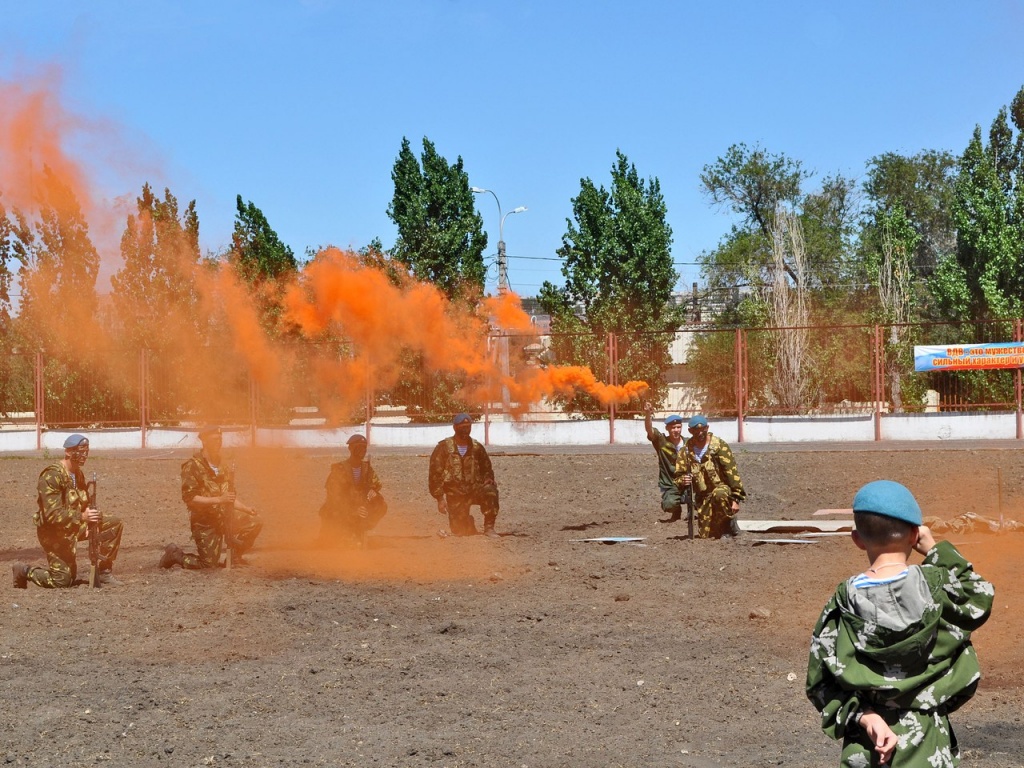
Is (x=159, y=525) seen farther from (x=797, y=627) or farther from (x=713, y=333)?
(x=713, y=333)

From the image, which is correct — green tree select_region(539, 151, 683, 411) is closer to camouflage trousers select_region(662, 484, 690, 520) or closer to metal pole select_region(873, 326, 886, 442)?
metal pole select_region(873, 326, 886, 442)

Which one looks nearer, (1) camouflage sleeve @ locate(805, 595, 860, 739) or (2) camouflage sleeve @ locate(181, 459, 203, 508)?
(1) camouflage sleeve @ locate(805, 595, 860, 739)

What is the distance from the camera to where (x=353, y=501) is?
12.8 m

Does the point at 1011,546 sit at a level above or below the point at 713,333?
below

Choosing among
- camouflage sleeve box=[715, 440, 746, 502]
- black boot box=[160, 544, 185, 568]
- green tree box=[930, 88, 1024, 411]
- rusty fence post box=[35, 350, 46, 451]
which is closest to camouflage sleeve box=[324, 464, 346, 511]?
black boot box=[160, 544, 185, 568]

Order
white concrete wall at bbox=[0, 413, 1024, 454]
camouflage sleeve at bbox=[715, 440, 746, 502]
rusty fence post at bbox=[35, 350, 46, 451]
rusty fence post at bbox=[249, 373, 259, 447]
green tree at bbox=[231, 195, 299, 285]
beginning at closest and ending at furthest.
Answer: camouflage sleeve at bbox=[715, 440, 746, 502] < white concrete wall at bbox=[0, 413, 1024, 454] < rusty fence post at bbox=[249, 373, 259, 447] < rusty fence post at bbox=[35, 350, 46, 451] < green tree at bbox=[231, 195, 299, 285]

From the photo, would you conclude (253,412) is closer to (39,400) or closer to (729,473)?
(39,400)

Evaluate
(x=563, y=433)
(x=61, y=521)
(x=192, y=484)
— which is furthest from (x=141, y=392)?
(x=61, y=521)

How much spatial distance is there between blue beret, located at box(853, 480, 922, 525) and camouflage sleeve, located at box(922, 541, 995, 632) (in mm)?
158

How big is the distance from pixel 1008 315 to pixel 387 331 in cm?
1992

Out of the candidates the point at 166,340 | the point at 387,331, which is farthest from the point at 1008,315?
the point at 166,340

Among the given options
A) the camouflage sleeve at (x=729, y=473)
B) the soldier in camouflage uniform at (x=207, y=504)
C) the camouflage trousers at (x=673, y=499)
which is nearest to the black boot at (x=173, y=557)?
the soldier in camouflage uniform at (x=207, y=504)

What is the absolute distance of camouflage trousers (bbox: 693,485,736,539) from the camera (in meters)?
12.0

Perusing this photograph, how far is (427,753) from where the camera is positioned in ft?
18.6
